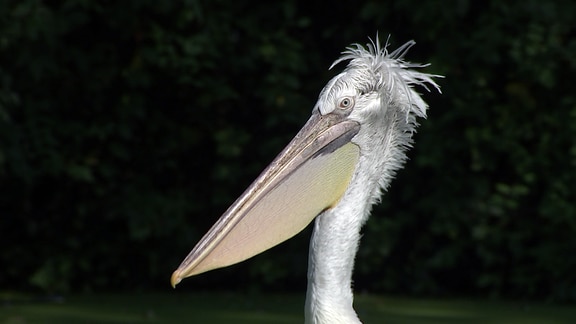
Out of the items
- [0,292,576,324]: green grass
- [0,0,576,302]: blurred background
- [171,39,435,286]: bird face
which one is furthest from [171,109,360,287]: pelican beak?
[0,0,576,302]: blurred background

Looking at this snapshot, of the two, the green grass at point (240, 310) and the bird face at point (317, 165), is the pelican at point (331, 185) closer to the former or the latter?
the bird face at point (317, 165)

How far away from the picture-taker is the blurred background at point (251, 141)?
6.53 metres

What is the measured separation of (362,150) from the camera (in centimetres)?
334

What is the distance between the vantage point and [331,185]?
3.27 metres

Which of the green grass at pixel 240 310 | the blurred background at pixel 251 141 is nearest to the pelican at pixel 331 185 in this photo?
the green grass at pixel 240 310

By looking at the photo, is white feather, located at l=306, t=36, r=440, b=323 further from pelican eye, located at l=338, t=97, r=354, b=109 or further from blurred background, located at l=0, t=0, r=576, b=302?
blurred background, located at l=0, t=0, r=576, b=302

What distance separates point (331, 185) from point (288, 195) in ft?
0.47

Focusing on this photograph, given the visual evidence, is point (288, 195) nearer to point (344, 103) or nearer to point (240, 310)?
point (344, 103)

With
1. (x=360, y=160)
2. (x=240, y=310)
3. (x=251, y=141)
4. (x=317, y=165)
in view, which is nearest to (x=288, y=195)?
(x=317, y=165)

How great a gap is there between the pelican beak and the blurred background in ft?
10.9

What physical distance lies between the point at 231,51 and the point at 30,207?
174cm

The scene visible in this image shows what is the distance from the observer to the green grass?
5.82 metres

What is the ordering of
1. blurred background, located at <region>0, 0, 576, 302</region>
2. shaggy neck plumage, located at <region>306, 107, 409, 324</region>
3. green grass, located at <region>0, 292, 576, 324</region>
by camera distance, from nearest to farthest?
shaggy neck plumage, located at <region>306, 107, 409, 324</region>
green grass, located at <region>0, 292, 576, 324</region>
blurred background, located at <region>0, 0, 576, 302</region>

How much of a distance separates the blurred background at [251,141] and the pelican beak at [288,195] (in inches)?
131
